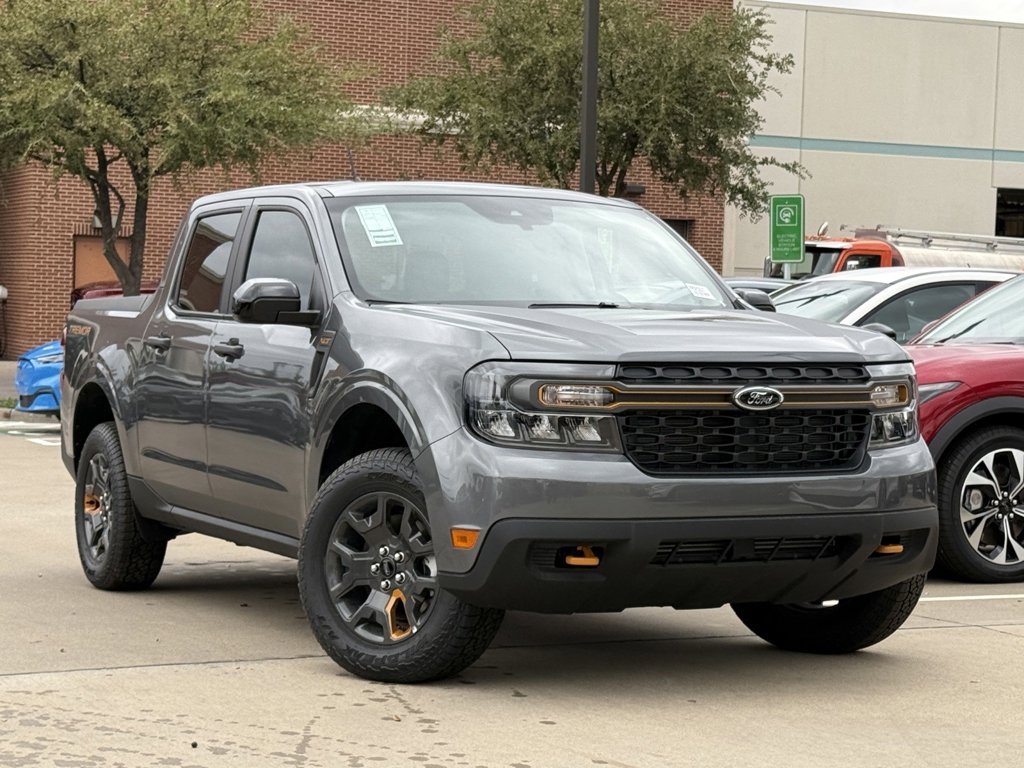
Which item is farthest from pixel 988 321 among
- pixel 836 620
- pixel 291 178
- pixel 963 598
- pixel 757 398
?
pixel 291 178

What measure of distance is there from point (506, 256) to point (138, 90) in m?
19.2

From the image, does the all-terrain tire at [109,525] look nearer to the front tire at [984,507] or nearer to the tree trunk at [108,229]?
the front tire at [984,507]

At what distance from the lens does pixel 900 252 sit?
3027cm

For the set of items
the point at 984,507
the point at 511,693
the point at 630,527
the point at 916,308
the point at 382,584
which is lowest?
the point at 511,693

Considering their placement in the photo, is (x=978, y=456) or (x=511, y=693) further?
(x=978, y=456)

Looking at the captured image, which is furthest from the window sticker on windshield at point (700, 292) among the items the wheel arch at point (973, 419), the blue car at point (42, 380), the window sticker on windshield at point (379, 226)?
the blue car at point (42, 380)

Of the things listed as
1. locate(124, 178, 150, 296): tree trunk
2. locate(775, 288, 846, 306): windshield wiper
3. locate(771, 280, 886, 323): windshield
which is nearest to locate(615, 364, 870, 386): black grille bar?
locate(771, 280, 886, 323): windshield

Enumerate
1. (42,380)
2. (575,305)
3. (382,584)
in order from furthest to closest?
1. (42,380)
2. (575,305)
3. (382,584)

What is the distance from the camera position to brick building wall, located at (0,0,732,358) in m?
35.6

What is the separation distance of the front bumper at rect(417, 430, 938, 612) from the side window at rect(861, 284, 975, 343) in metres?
6.74

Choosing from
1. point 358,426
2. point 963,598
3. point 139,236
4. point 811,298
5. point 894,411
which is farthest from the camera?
point 139,236

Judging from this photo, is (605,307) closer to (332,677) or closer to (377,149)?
(332,677)

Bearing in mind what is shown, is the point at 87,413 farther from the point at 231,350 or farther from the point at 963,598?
the point at 963,598

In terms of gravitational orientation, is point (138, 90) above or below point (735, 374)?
above
